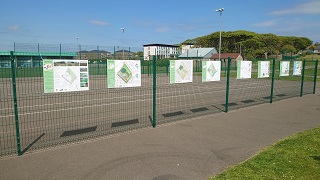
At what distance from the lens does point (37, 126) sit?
7.09m

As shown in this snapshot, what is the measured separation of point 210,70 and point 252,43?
244 ft

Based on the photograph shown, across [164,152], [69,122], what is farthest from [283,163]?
[69,122]

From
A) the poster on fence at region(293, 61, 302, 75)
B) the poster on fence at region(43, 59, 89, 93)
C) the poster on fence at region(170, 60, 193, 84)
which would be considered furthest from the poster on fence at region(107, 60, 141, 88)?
the poster on fence at region(293, 61, 302, 75)

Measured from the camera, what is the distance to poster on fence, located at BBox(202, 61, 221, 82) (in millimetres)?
8922

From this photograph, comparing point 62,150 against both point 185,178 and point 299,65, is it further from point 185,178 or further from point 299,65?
point 299,65

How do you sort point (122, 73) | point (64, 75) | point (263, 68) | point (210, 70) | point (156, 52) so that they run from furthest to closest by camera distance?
1. point (156, 52)
2. point (263, 68)
3. point (210, 70)
4. point (122, 73)
5. point (64, 75)

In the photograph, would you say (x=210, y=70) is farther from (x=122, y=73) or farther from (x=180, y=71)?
(x=122, y=73)

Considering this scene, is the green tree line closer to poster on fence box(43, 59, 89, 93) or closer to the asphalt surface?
the asphalt surface

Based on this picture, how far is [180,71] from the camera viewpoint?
7.77 metres

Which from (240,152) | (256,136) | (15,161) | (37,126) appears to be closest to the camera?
(15,161)

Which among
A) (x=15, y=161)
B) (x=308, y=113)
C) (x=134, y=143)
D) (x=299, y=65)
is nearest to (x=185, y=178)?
(x=134, y=143)

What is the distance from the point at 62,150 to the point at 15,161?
0.88 meters

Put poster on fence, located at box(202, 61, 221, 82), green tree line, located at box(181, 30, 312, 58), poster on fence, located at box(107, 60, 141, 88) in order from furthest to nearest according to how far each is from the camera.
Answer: green tree line, located at box(181, 30, 312, 58) → poster on fence, located at box(202, 61, 221, 82) → poster on fence, located at box(107, 60, 141, 88)

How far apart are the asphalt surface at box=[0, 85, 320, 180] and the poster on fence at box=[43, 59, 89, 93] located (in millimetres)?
1345
